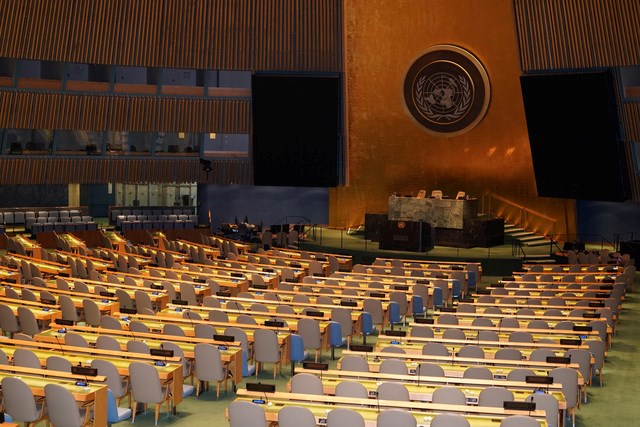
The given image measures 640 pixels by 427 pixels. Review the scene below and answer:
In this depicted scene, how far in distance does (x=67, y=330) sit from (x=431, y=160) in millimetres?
20327

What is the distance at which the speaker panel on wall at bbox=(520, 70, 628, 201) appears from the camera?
92.0ft

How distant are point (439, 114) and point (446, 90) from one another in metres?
0.85

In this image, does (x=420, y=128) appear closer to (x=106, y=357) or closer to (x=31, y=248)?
(x=31, y=248)

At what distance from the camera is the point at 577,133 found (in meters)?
28.5

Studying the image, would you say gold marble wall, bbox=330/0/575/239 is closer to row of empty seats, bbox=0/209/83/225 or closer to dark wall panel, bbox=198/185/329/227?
dark wall panel, bbox=198/185/329/227

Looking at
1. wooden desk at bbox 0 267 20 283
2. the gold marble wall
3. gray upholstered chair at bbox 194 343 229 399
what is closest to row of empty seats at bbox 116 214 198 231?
the gold marble wall

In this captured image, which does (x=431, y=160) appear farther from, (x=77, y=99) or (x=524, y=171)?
(x=77, y=99)

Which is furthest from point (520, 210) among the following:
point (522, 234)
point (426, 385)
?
point (426, 385)

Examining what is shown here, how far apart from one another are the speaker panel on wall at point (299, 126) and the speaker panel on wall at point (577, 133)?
681 centimetres

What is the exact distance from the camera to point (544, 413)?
9.86m

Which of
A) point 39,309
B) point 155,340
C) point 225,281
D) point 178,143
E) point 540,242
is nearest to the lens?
point 155,340

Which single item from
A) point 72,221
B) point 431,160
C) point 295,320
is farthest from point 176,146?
point 295,320

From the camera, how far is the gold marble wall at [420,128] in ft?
103

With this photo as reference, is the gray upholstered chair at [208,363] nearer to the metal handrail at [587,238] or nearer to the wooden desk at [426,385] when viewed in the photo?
the wooden desk at [426,385]
